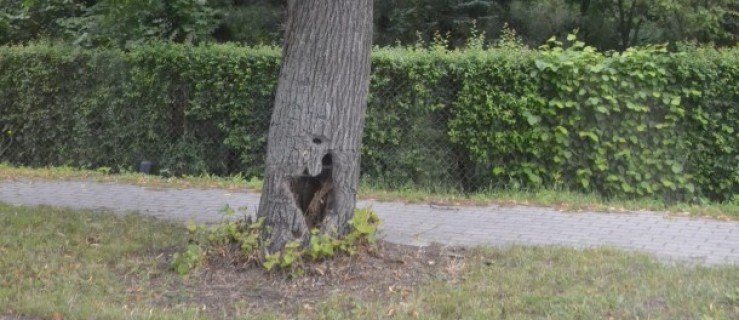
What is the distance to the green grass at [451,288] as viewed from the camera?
596cm

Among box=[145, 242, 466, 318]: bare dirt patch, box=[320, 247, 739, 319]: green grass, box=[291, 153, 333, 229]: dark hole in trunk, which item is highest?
box=[291, 153, 333, 229]: dark hole in trunk

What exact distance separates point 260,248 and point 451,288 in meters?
1.53

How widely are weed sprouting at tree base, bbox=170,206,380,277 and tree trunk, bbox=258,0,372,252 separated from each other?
0.10 m

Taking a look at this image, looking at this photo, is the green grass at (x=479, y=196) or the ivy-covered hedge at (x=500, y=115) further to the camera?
the ivy-covered hedge at (x=500, y=115)

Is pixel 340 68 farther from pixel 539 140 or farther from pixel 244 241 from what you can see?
pixel 539 140

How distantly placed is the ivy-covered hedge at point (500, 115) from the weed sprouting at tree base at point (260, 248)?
13.6ft

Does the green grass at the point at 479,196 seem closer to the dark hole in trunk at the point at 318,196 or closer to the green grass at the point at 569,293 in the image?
the green grass at the point at 569,293

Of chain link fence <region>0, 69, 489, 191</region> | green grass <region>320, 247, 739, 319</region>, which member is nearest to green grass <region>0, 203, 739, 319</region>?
green grass <region>320, 247, 739, 319</region>

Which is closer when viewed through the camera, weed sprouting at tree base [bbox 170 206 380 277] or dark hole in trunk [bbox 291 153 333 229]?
weed sprouting at tree base [bbox 170 206 380 277]

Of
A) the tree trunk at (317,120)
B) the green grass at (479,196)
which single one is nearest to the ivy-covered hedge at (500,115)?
the green grass at (479,196)

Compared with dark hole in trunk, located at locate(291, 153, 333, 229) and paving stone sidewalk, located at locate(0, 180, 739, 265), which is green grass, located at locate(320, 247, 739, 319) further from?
dark hole in trunk, located at locate(291, 153, 333, 229)

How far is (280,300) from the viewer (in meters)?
6.38

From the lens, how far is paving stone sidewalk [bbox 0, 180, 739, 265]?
7.98m

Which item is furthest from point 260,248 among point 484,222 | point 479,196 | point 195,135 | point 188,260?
point 195,135
